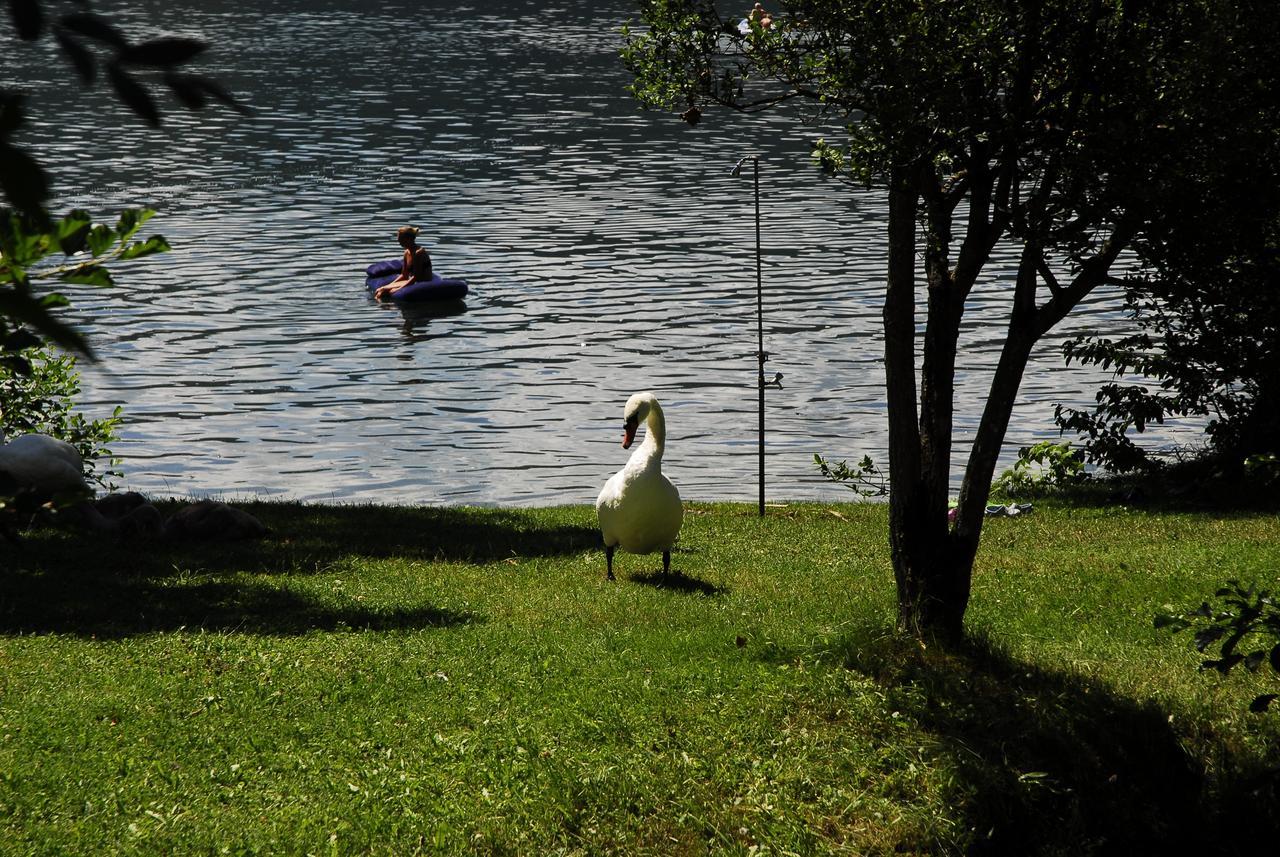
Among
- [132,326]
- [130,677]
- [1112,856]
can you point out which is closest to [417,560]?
[130,677]

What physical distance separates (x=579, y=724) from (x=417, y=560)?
589 centimetres

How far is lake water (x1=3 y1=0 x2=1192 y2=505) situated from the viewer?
1978 centimetres

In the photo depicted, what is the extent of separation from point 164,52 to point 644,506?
9776 mm

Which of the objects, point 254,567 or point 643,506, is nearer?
point 643,506

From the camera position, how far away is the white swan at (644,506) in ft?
37.7

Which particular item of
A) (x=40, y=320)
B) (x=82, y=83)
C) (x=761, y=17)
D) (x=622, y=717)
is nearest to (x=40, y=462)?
(x=622, y=717)

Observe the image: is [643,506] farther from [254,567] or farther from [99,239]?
[99,239]

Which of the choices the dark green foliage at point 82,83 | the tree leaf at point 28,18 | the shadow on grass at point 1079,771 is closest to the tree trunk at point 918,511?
the shadow on grass at point 1079,771

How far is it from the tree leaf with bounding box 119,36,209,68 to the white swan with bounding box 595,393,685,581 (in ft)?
32.0

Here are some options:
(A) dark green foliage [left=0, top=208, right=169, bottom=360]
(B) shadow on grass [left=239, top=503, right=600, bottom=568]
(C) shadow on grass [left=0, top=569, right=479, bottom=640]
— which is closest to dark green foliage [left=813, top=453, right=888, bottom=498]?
(B) shadow on grass [left=239, top=503, right=600, bottom=568]

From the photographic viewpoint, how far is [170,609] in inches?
428

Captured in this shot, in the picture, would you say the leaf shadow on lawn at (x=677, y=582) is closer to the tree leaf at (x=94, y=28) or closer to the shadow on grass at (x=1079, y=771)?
the shadow on grass at (x=1079, y=771)

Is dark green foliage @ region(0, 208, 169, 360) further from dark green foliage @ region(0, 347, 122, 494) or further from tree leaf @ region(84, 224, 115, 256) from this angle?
dark green foliage @ region(0, 347, 122, 494)

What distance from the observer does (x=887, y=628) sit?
28.7ft
